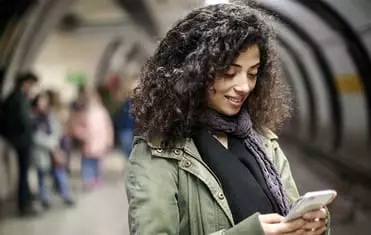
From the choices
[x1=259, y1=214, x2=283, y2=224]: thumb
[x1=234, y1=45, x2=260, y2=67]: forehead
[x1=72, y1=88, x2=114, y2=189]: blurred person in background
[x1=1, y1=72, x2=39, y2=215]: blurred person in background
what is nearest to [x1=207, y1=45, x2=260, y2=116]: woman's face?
[x1=234, y1=45, x2=260, y2=67]: forehead

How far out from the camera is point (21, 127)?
6648 millimetres

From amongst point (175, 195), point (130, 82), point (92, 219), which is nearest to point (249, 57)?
point (175, 195)

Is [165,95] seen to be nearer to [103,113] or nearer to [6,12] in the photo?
[6,12]

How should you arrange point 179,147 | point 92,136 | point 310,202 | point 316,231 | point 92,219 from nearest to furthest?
point 310,202 → point 316,231 → point 179,147 → point 92,219 → point 92,136

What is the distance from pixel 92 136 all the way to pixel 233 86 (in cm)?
622

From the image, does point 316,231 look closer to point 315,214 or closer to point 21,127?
point 315,214

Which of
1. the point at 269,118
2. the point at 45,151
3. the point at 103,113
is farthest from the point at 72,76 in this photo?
the point at 269,118

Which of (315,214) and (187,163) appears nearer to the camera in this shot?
(315,214)

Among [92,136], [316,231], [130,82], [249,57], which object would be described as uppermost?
[130,82]

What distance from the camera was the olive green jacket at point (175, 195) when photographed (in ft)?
5.44

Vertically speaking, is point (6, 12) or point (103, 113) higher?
point (6, 12)

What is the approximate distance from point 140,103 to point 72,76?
12.6 m

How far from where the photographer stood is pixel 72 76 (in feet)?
46.2

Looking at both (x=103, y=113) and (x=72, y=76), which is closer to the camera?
(x=103, y=113)
